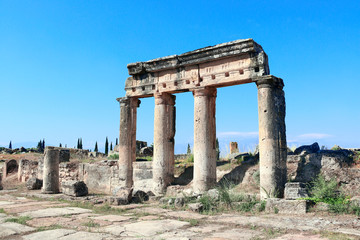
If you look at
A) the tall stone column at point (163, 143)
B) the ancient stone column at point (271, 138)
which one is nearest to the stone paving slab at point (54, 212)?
the tall stone column at point (163, 143)

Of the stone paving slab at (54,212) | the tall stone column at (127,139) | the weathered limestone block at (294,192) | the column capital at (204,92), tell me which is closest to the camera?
the stone paving slab at (54,212)

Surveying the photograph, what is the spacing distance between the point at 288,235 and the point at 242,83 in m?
6.55

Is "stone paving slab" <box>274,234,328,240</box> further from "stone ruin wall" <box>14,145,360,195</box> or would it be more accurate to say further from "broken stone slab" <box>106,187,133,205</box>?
"broken stone slab" <box>106,187,133,205</box>

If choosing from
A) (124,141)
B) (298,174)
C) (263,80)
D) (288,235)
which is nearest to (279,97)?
(263,80)

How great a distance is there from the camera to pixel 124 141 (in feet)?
45.3

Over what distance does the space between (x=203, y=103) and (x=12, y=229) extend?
7218mm

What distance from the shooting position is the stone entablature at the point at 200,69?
10.9 metres

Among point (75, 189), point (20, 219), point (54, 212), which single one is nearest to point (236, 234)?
point (20, 219)

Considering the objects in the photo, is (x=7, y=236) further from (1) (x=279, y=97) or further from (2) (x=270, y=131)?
(1) (x=279, y=97)

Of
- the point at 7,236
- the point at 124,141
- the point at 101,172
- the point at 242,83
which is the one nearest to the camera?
the point at 7,236

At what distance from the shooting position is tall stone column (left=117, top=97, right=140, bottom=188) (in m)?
13.8

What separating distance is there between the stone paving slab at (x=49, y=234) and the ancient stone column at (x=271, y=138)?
583cm

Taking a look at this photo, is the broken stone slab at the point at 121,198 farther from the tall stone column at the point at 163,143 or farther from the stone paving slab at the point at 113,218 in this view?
the stone paving slab at the point at 113,218

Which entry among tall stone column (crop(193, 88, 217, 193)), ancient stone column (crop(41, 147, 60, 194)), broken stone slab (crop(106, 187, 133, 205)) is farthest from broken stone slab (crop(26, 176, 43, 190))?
tall stone column (crop(193, 88, 217, 193))
